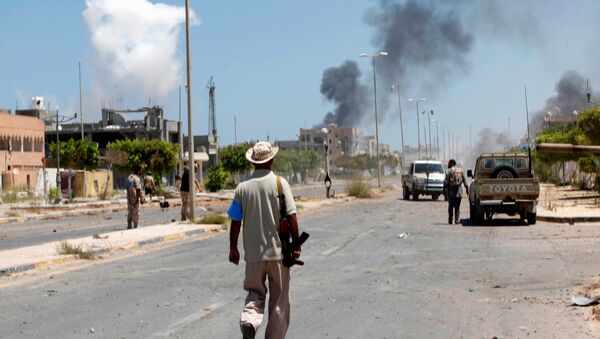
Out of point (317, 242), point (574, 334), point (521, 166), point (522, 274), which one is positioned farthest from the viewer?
point (521, 166)

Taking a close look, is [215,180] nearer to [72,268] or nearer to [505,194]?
[505,194]

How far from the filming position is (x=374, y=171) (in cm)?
17438

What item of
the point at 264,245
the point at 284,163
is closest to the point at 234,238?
the point at 264,245

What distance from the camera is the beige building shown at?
73.5 m

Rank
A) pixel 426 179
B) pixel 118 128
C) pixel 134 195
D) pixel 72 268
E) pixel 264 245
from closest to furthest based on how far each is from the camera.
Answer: pixel 264 245 → pixel 72 268 → pixel 134 195 → pixel 426 179 → pixel 118 128

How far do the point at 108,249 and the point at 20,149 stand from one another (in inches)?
2458

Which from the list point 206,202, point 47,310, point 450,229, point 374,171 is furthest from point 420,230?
point 374,171

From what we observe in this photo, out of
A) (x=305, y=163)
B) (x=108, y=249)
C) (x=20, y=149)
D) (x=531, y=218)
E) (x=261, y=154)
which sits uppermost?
(x=20, y=149)

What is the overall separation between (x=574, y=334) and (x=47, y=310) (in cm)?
615

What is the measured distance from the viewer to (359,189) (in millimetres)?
55844

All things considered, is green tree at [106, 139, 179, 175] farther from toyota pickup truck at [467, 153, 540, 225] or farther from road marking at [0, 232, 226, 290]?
road marking at [0, 232, 226, 290]

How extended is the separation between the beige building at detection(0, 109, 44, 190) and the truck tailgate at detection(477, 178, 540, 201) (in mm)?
52175

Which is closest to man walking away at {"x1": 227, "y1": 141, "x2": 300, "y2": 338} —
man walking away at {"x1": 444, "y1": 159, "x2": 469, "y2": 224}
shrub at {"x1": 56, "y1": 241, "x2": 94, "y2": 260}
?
shrub at {"x1": 56, "y1": 241, "x2": 94, "y2": 260}

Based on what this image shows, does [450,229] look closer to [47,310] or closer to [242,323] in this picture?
[47,310]
